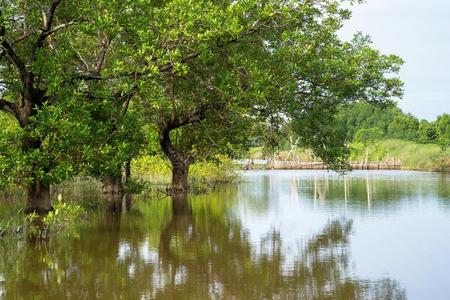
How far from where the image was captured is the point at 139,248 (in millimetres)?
13430

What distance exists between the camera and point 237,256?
1235 cm

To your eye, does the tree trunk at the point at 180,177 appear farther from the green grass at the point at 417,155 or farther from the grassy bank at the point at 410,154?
the green grass at the point at 417,155

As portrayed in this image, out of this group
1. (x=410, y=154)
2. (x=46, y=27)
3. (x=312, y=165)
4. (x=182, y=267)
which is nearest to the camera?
(x=182, y=267)

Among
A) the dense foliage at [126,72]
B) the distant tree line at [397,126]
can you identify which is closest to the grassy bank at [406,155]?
the distant tree line at [397,126]

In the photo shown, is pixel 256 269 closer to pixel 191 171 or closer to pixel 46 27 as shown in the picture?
pixel 46 27

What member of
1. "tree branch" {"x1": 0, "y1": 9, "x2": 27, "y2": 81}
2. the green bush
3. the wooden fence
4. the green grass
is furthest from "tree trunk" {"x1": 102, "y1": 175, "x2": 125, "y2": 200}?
the wooden fence

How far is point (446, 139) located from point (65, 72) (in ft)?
216

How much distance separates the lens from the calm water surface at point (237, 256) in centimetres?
943

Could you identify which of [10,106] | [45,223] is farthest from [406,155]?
[10,106]

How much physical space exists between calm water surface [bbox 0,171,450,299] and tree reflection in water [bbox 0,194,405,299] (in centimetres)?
2

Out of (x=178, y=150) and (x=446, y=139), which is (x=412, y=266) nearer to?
(x=178, y=150)

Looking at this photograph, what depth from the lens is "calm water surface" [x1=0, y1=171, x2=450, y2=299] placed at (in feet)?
30.9

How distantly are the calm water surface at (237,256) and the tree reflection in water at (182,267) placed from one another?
0.07 feet

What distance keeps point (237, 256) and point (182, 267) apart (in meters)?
1.61
